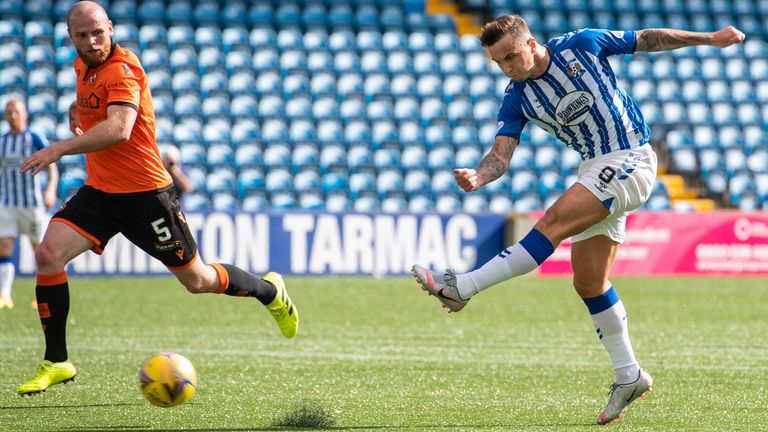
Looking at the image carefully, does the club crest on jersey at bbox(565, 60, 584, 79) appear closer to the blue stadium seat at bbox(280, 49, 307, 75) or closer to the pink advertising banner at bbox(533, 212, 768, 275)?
the pink advertising banner at bbox(533, 212, 768, 275)

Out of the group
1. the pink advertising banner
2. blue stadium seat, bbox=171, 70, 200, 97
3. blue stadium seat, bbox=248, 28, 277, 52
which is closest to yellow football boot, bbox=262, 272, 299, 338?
the pink advertising banner

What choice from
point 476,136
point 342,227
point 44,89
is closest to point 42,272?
point 342,227

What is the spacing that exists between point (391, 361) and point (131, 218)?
8.73ft

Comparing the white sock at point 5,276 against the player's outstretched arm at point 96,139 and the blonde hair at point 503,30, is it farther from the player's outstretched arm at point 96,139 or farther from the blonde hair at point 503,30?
the blonde hair at point 503,30

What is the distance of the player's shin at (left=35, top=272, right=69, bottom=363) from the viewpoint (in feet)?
19.1

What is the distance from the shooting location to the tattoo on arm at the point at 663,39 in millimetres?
5578

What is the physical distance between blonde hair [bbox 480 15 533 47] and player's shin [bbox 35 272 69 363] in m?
2.58

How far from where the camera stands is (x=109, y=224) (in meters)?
5.91

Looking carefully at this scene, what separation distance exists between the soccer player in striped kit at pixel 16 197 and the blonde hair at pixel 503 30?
749 centimetres

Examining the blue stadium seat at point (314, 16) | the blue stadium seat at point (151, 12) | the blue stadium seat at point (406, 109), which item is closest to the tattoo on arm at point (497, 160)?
the blue stadium seat at point (406, 109)

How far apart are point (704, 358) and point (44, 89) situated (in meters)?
13.2

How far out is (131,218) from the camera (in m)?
5.85

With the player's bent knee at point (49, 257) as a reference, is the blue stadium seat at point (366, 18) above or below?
above

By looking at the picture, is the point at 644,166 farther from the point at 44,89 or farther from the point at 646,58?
the point at 646,58
